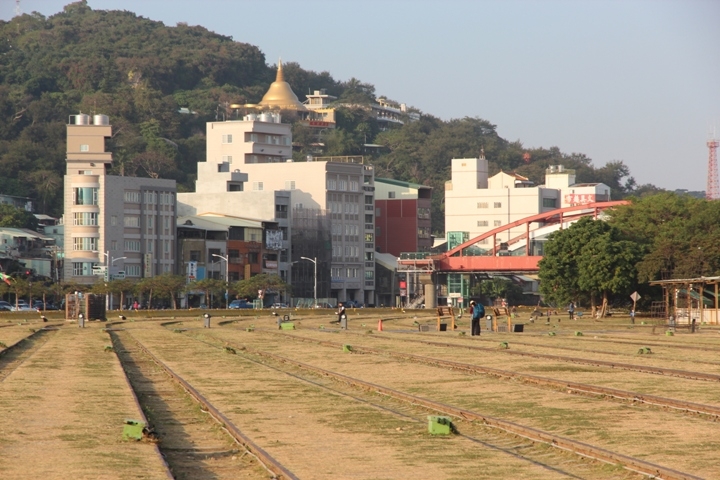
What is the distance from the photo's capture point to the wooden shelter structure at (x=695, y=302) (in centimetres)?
8056

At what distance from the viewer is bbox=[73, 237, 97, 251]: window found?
147 m

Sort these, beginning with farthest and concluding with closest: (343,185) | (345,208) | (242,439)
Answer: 1. (343,185)
2. (345,208)
3. (242,439)

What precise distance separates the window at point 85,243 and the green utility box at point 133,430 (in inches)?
5054

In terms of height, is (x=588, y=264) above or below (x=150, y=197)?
below

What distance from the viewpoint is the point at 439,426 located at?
2195cm

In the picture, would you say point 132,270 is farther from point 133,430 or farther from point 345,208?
point 133,430

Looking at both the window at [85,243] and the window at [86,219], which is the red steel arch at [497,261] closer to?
the window at [85,243]

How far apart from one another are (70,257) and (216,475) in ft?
434

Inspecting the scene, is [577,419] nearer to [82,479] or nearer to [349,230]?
[82,479]

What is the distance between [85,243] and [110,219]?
3910 mm

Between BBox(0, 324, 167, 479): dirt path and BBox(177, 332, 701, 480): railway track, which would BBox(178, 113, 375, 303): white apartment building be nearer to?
BBox(0, 324, 167, 479): dirt path

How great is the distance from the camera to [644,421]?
23.4m

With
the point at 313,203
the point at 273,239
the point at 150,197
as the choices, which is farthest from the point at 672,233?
the point at 313,203

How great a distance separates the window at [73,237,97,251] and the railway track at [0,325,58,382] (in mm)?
73838
